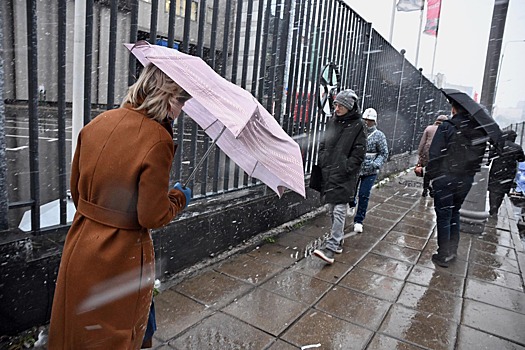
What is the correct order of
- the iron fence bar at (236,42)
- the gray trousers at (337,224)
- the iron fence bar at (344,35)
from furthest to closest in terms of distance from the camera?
the iron fence bar at (344,35)
the gray trousers at (337,224)
the iron fence bar at (236,42)

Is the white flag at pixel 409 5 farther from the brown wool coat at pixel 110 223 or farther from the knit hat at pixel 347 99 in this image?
the brown wool coat at pixel 110 223

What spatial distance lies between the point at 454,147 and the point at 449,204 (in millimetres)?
730

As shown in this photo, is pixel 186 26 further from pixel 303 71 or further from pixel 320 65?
pixel 320 65

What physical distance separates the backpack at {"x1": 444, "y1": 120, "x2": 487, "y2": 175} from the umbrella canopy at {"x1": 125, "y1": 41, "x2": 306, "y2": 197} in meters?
3.28

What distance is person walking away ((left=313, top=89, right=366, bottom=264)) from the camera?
14.9 feet

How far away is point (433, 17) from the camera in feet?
77.1

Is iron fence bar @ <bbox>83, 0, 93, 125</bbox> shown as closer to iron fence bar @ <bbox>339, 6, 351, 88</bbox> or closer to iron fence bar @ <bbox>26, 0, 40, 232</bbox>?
iron fence bar @ <bbox>26, 0, 40, 232</bbox>

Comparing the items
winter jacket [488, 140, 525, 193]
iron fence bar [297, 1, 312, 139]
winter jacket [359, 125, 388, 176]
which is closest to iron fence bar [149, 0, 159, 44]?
Answer: iron fence bar [297, 1, 312, 139]

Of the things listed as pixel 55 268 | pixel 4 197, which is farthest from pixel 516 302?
pixel 4 197

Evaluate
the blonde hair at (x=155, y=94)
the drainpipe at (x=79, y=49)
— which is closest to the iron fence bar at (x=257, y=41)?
the drainpipe at (x=79, y=49)

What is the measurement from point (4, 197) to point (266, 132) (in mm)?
1925

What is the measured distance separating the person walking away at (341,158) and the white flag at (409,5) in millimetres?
18851

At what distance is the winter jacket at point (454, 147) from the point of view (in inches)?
183

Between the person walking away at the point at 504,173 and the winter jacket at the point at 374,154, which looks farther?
the person walking away at the point at 504,173
